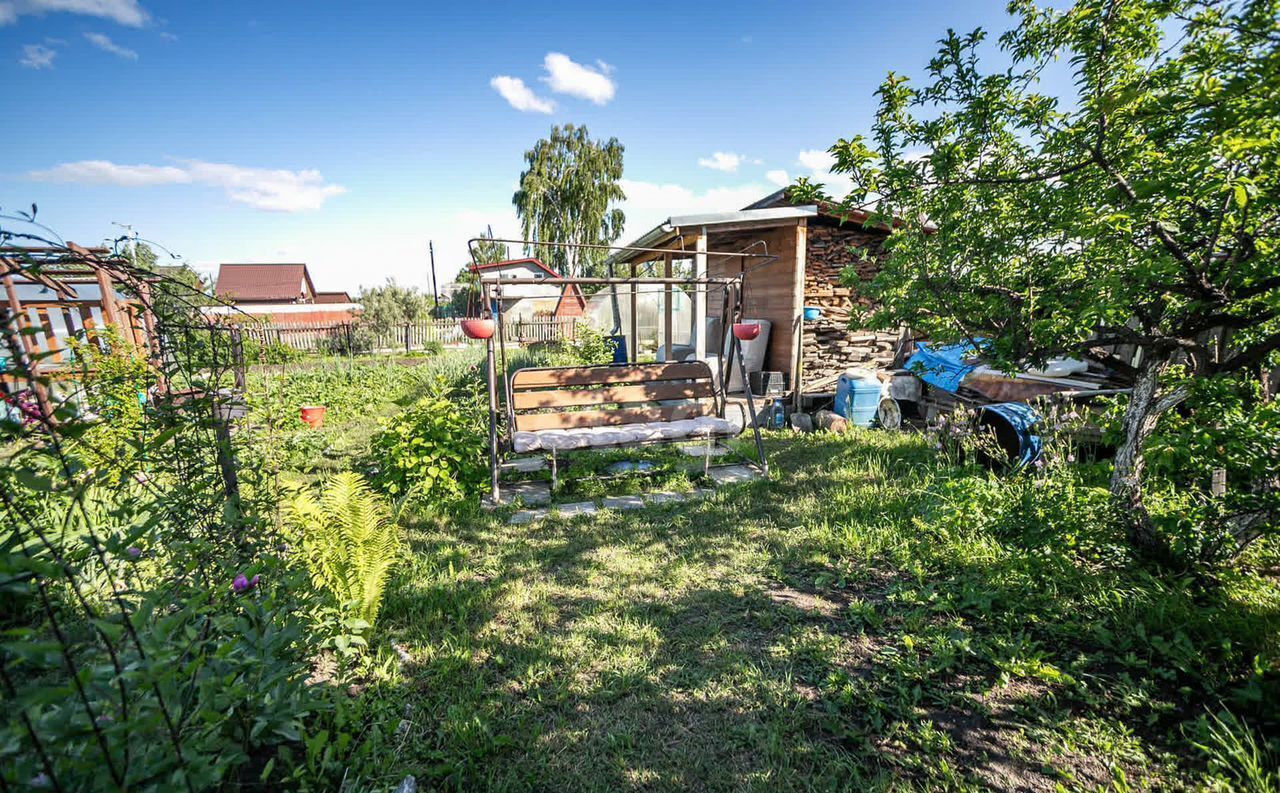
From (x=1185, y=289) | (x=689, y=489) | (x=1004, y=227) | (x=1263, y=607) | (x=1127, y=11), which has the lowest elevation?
(x=689, y=489)

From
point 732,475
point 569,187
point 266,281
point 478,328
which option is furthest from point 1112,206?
point 266,281

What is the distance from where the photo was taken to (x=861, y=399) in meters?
7.92

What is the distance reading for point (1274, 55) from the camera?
168cm

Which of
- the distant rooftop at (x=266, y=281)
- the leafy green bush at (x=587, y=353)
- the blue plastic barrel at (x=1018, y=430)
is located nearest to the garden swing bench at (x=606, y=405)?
the blue plastic barrel at (x=1018, y=430)

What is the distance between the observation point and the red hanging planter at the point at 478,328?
15.7 ft

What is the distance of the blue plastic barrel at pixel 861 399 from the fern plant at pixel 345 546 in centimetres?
660

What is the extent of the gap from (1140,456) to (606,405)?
447cm

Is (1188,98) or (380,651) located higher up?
(1188,98)

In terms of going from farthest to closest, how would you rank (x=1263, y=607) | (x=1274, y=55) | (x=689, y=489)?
(x=689, y=489)
(x=1263, y=607)
(x=1274, y=55)

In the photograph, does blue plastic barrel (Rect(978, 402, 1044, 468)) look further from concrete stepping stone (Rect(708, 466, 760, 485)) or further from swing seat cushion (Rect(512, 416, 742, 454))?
swing seat cushion (Rect(512, 416, 742, 454))

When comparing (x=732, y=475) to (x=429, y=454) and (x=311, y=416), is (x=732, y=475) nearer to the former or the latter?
(x=429, y=454)

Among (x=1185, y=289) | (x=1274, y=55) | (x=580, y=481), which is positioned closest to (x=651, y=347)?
(x=580, y=481)

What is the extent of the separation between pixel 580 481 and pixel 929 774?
13.3 feet

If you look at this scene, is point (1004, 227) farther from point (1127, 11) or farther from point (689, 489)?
point (689, 489)
